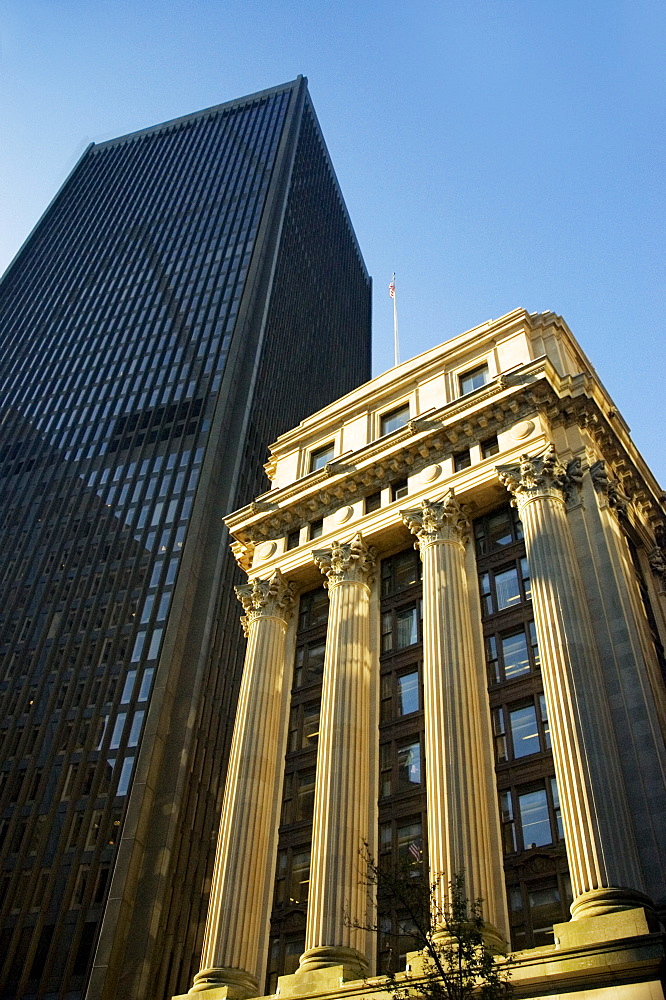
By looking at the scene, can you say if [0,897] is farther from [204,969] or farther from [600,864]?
[600,864]

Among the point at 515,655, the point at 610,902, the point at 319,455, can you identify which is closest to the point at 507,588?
the point at 515,655

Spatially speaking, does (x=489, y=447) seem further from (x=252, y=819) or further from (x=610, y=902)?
(x=610, y=902)

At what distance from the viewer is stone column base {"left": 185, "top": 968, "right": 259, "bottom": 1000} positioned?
116ft

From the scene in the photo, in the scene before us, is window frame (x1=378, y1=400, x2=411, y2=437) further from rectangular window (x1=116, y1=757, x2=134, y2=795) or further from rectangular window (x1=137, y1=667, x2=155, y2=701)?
rectangular window (x1=116, y1=757, x2=134, y2=795)

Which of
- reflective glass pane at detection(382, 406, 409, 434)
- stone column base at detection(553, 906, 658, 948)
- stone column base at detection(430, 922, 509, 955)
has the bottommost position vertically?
stone column base at detection(553, 906, 658, 948)

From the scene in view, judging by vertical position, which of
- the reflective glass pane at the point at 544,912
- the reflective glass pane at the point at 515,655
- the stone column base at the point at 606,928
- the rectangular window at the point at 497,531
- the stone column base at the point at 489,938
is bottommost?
the stone column base at the point at 606,928

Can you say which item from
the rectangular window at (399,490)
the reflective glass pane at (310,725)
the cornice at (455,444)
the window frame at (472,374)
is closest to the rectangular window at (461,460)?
the cornice at (455,444)

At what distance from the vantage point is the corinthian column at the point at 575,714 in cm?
2925

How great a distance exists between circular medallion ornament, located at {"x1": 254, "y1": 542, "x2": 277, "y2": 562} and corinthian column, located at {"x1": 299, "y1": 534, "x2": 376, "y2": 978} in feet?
16.9

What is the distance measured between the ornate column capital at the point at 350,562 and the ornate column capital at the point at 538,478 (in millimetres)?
8898

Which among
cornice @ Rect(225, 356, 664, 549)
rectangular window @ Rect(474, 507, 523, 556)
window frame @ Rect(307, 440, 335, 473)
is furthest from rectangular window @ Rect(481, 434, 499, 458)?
window frame @ Rect(307, 440, 335, 473)

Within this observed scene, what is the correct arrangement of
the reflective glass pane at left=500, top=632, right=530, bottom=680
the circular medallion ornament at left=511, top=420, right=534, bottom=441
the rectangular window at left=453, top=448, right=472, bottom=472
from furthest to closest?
the rectangular window at left=453, top=448, right=472, bottom=472, the circular medallion ornament at left=511, top=420, right=534, bottom=441, the reflective glass pane at left=500, top=632, right=530, bottom=680

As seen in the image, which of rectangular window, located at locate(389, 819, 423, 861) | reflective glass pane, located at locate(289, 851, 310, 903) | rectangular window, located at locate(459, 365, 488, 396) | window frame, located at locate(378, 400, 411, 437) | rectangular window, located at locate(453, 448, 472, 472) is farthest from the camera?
window frame, located at locate(378, 400, 411, 437)

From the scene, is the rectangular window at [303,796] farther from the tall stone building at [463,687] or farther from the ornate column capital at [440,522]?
the ornate column capital at [440,522]
